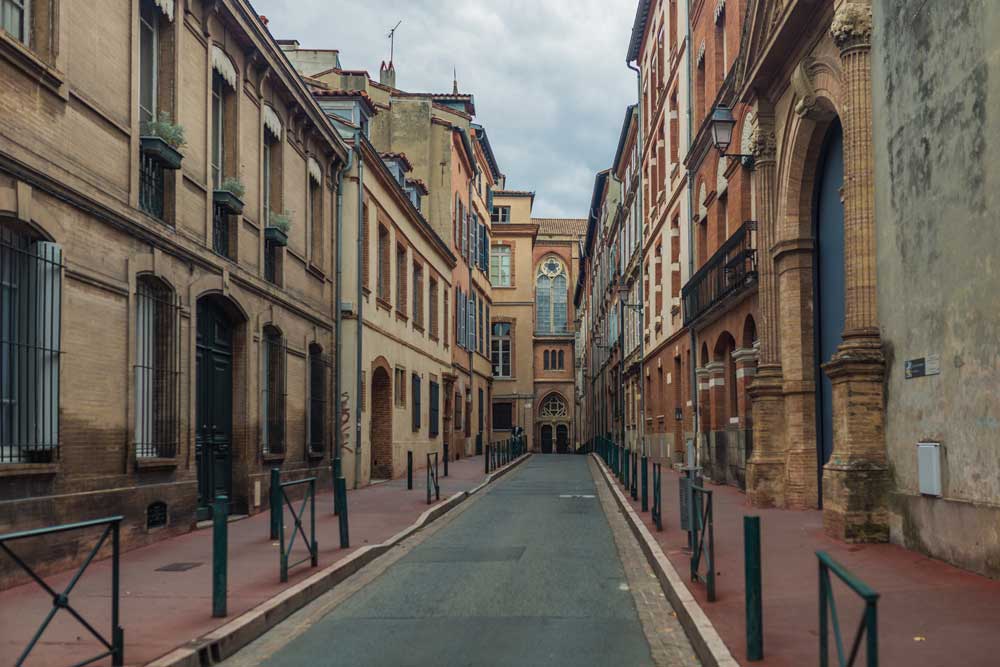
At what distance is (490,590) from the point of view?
9.29 meters

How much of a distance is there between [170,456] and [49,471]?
3.12m

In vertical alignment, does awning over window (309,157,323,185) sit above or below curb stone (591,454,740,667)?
above

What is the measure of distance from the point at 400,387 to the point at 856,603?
2325 centimetres

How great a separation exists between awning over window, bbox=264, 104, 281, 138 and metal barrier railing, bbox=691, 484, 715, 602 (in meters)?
10.9

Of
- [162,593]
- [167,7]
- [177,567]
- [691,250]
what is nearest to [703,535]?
[162,593]

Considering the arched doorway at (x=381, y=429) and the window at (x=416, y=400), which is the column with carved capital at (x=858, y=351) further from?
the window at (x=416, y=400)

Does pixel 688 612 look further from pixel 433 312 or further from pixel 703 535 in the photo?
pixel 433 312

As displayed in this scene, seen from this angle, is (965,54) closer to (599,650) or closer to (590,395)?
(599,650)

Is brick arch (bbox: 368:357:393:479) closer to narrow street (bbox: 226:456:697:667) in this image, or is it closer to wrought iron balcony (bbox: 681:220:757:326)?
wrought iron balcony (bbox: 681:220:757:326)

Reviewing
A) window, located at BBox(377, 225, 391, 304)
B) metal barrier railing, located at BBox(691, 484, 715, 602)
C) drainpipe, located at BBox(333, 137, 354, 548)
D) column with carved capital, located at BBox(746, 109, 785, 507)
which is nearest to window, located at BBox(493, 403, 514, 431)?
window, located at BBox(377, 225, 391, 304)

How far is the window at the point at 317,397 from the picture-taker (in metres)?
19.8

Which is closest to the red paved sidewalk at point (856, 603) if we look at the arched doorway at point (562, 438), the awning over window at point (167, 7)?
the awning over window at point (167, 7)

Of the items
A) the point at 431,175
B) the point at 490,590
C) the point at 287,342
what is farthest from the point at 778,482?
the point at 431,175

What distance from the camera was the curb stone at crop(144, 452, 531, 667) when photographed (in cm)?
641
